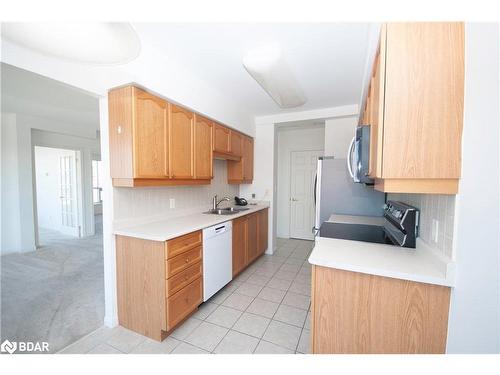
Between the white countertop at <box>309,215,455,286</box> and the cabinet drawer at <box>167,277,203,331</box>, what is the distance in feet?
4.02

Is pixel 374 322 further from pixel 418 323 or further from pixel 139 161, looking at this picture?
pixel 139 161

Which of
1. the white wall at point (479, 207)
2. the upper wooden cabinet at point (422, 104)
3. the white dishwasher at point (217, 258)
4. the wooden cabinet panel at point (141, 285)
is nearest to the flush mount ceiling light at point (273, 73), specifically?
the upper wooden cabinet at point (422, 104)

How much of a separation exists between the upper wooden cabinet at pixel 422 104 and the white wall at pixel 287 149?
348 centimetres

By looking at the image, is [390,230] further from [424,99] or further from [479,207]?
[424,99]

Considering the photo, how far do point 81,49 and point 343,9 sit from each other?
1021 millimetres

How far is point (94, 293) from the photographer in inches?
93.4

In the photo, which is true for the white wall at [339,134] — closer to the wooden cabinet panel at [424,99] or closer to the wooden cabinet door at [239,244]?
the wooden cabinet door at [239,244]

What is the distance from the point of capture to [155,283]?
1667 mm

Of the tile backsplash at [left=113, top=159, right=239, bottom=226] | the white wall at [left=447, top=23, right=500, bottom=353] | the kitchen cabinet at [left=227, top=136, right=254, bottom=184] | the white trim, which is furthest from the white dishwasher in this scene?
the white trim

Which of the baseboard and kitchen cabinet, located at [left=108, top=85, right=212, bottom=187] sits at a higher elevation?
kitchen cabinet, located at [left=108, top=85, right=212, bottom=187]

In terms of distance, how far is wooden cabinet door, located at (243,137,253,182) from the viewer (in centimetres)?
354

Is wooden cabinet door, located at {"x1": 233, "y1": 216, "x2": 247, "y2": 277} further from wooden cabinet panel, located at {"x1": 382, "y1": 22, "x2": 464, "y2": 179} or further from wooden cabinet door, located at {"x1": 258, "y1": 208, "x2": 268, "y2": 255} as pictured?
wooden cabinet panel, located at {"x1": 382, "y1": 22, "x2": 464, "y2": 179}

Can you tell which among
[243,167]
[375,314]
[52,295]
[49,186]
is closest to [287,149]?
[243,167]

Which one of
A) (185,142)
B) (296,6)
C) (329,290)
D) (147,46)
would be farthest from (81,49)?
(329,290)
